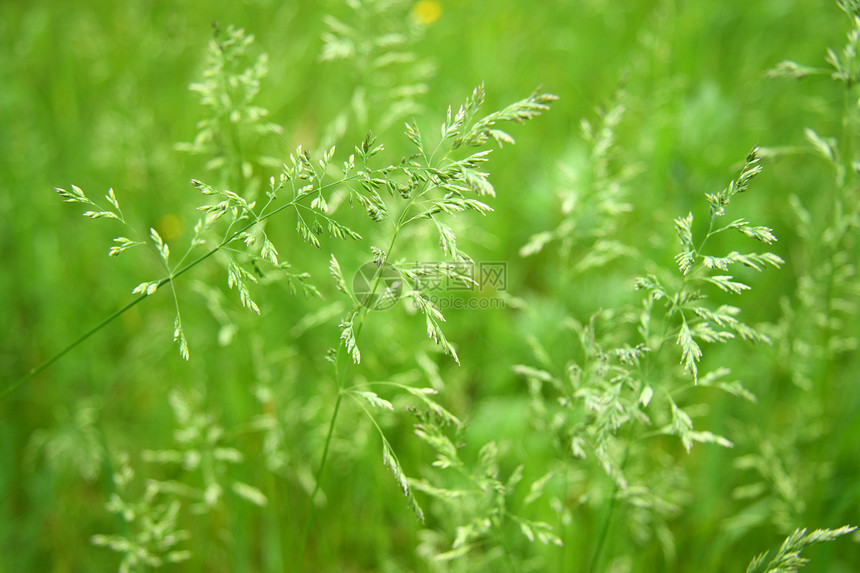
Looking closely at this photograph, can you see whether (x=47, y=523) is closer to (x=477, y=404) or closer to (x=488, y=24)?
(x=477, y=404)

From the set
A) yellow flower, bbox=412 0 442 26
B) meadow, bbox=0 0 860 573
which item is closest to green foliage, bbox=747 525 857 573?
meadow, bbox=0 0 860 573

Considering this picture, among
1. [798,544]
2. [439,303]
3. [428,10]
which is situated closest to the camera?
[798,544]

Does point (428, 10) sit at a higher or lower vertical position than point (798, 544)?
higher

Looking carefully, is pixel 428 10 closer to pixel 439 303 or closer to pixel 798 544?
pixel 439 303

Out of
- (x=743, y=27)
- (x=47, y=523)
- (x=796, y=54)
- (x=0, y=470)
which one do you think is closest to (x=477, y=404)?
(x=47, y=523)

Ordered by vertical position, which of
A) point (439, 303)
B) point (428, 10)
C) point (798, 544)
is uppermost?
point (428, 10)

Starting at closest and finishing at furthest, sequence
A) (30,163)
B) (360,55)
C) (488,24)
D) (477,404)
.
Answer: (360,55)
(477,404)
(30,163)
(488,24)

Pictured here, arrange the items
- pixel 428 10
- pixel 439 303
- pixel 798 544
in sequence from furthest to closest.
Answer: pixel 428 10 → pixel 439 303 → pixel 798 544

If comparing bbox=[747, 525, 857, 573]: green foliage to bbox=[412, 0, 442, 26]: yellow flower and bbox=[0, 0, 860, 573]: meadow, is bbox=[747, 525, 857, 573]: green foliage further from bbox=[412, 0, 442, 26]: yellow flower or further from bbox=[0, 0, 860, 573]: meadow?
bbox=[412, 0, 442, 26]: yellow flower

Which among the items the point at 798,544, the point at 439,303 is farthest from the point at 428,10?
the point at 798,544
